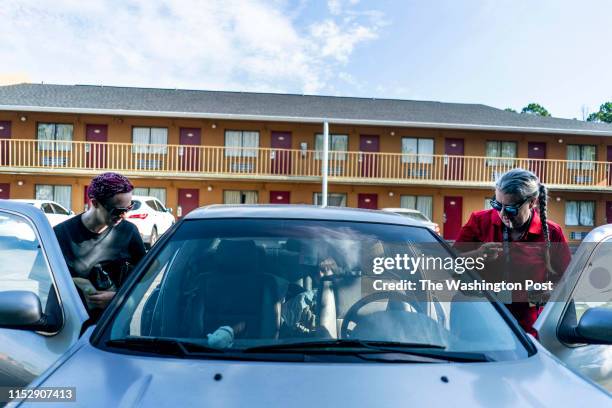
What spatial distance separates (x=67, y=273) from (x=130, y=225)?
3.63ft

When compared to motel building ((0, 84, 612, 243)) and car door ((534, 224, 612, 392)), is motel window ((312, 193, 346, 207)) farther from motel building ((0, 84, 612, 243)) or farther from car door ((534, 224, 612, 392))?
car door ((534, 224, 612, 392))

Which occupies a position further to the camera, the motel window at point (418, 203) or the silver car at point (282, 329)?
the motel window at point (418, 203)

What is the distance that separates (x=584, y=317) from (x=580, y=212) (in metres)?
26.8

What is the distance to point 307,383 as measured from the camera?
1.56 metres

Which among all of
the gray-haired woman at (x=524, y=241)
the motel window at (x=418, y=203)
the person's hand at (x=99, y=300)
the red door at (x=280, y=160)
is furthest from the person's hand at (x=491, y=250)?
the motel window at (x=418, y=203)

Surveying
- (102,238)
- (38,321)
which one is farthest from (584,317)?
(102,238)

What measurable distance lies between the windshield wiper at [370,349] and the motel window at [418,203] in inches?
917

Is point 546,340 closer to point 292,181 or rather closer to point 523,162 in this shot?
point 292,181

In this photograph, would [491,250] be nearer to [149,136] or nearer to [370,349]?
[370,349]

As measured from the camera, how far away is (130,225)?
3.46 meters

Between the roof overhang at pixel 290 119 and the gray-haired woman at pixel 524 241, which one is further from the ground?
the roof overhang at pixel 290 119

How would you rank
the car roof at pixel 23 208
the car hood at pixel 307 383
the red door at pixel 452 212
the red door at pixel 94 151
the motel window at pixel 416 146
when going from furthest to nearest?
the motel window at pixel 416 146 → the red door at pixel 452 212 → the red door at pixel 94 151 → the car roof at pixel 23 208 → the car hood at pixel 307 383

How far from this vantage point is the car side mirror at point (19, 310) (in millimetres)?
1993

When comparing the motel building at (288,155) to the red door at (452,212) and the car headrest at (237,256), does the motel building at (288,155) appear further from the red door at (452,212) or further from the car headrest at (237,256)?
the car headrest at (237,256)
